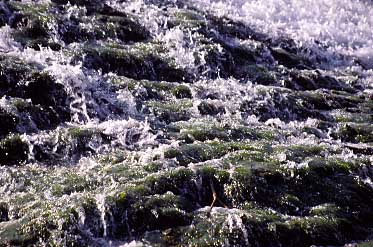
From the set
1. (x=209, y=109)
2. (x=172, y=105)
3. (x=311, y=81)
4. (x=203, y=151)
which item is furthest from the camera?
(x=311, y=81)

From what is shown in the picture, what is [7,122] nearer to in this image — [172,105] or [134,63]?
[172,105]

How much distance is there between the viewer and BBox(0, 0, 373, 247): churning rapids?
44.3ft

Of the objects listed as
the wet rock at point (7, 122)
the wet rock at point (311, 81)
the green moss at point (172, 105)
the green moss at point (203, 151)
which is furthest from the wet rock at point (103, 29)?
the green moss at point (203, 151)

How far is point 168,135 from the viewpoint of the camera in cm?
1853

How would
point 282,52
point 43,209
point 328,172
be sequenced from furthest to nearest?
point 282,52
point 328,172
point 43,209

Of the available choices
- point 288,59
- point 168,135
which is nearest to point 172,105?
point 168,135

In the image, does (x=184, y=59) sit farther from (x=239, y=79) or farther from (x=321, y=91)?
(x=321, y=91)

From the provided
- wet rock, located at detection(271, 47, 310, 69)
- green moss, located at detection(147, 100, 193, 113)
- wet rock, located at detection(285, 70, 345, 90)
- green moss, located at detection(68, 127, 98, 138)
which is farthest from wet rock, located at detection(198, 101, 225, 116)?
wet rock, located at detection(271, 47, 310, 69)

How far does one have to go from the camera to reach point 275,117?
23750mm

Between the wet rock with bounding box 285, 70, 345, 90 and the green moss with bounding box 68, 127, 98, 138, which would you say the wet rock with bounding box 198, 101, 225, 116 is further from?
the wet rock with bounding box 285, 70, 345, 90

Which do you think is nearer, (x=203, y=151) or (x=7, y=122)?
(x=203, y=151)

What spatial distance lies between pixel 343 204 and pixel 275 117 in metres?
8.47

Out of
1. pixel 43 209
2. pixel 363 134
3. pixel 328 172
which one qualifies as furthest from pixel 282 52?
pixel 43 209

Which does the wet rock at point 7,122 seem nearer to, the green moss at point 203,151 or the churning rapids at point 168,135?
the churning rapids at point 168,135
